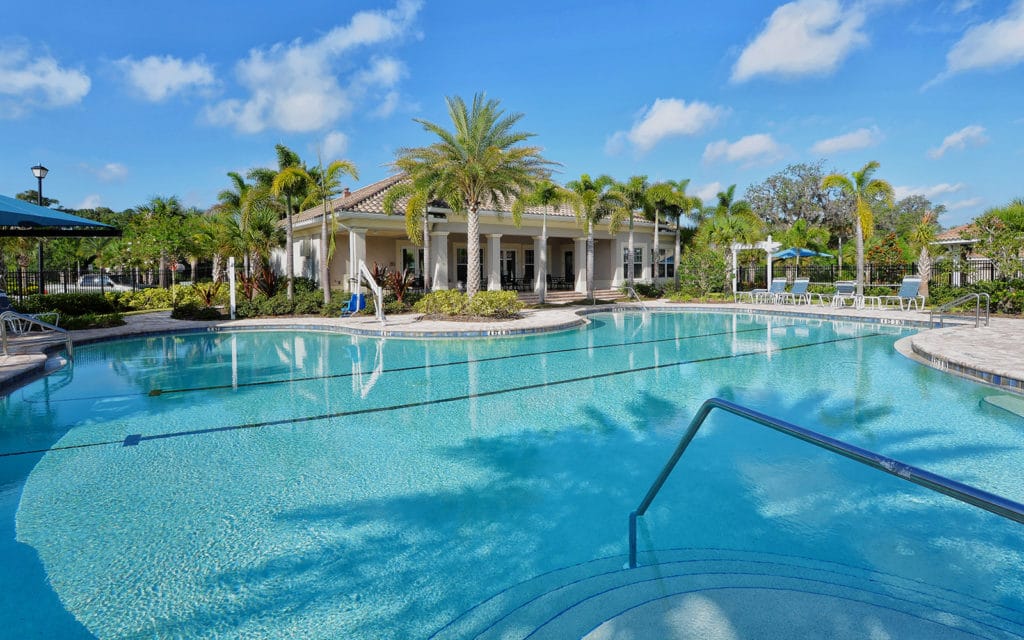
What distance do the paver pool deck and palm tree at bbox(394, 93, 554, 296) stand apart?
10.6 ft

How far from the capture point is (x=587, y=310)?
21.4m

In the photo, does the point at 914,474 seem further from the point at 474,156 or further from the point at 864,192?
the point at 864,192

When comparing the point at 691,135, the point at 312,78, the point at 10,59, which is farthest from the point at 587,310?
the point at 10,59

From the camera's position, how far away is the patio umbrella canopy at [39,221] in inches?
420

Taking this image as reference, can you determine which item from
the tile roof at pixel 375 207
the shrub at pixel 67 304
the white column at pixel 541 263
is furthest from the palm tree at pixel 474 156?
the shrub at pixel 67 304

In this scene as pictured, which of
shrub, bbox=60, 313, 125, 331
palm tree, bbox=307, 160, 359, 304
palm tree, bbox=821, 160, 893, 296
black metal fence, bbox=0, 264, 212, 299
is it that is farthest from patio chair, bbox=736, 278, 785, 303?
black metal fence, bbox=0, 264, 212, 299

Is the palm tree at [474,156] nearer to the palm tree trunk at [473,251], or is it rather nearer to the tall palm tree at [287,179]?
the palm tree trunk at [473,251]

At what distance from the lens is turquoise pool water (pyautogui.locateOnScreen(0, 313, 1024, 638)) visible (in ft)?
10.6

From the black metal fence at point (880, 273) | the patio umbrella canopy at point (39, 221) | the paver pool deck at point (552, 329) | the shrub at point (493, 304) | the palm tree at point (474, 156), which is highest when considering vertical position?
the palm tree at point (474, 156)

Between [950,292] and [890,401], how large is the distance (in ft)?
48.7

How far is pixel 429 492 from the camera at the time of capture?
4.70 metres

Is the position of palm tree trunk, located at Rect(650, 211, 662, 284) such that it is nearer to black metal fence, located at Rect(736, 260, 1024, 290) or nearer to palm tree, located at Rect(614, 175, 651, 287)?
palm tree, located at Rect(614, 175, 651, 287)

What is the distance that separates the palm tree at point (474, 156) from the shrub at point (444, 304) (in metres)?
0.53

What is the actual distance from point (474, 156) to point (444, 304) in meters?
4.74
